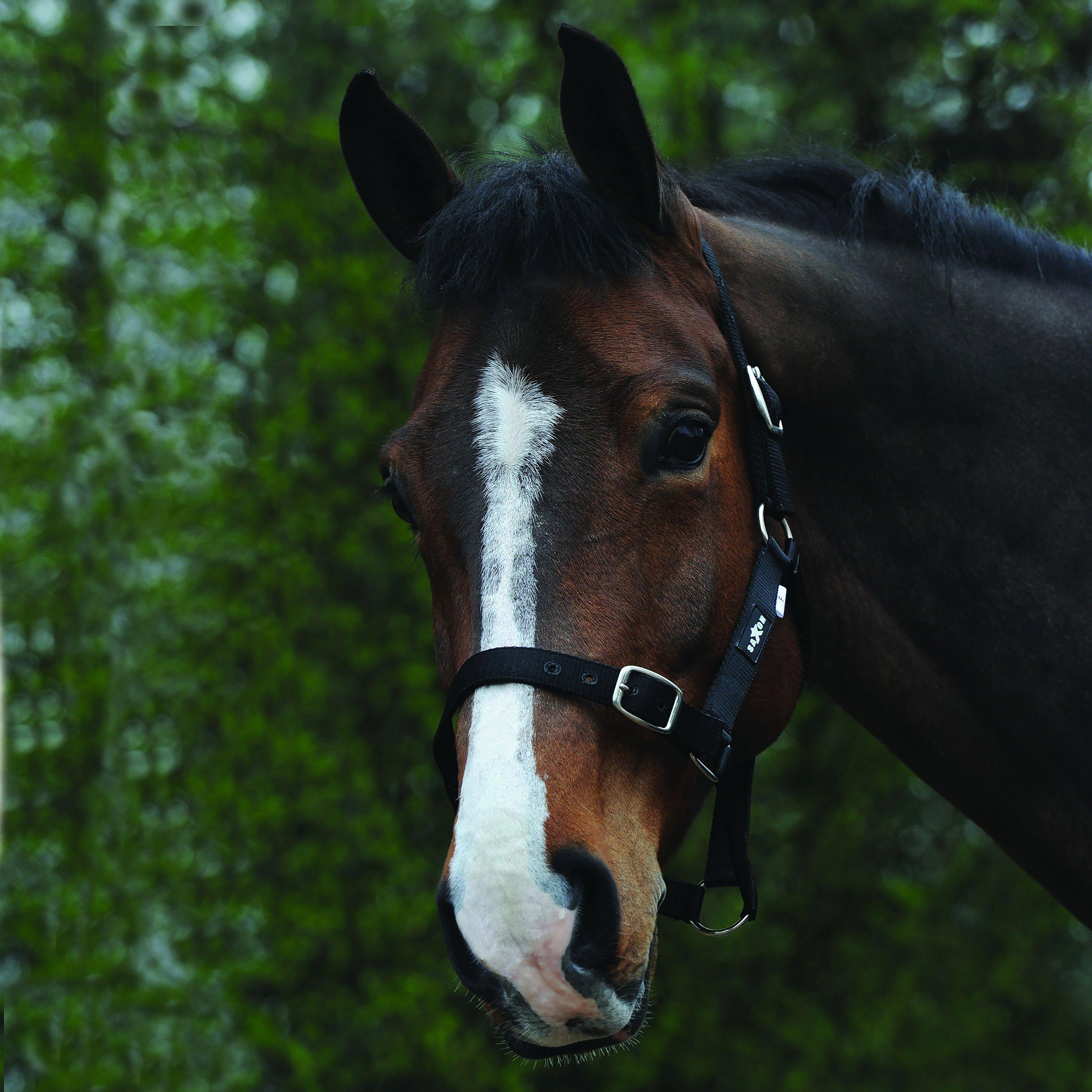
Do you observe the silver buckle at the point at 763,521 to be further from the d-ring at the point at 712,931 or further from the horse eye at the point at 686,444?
the d-ring at the point at 712,931

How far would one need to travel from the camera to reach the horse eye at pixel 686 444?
1627 mm

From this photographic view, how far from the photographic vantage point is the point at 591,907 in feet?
4.64

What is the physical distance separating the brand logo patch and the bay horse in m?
0.03

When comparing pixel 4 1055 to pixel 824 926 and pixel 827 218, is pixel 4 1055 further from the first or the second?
pixel 827 218

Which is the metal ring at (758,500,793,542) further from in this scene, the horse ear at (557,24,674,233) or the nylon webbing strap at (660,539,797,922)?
the horse ear at (557,24,674,233)

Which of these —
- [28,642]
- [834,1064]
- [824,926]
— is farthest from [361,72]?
[834,1064]

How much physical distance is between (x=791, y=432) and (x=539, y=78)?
321 cm

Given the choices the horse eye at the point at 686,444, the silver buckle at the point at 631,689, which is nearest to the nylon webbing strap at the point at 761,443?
the horse eye at the point at 686,444

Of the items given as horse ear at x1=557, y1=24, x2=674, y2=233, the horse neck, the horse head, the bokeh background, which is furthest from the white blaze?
the bokeh background

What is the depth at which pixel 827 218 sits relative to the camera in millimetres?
2086

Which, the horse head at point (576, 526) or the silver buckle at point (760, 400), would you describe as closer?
the horse head at point (576, 526)

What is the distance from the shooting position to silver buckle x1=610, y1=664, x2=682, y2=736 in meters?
1.51

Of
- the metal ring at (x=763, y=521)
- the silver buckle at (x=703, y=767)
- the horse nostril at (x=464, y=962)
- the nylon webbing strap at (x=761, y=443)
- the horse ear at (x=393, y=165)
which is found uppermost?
the horse ear at (x=393, y=165)

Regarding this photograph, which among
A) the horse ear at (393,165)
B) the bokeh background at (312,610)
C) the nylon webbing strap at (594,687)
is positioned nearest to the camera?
the nylon webbing strap at (594,687)
